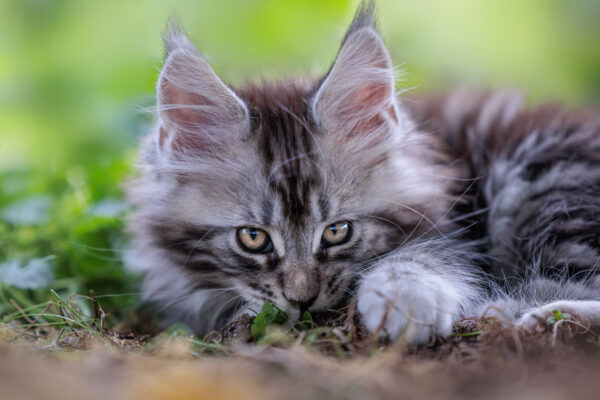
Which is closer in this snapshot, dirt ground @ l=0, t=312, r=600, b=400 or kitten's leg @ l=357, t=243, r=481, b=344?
dirt ground @ l=0, t=312, r=600, b=400

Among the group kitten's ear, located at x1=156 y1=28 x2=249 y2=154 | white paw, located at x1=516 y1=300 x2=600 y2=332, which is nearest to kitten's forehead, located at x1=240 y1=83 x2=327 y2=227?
kitten's ear, located at x1=156 y1=28 x2=249 y2=154

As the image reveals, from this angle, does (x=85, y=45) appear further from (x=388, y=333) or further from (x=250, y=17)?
(x=388, y=333)

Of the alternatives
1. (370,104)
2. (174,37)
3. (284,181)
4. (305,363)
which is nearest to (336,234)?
(284,181)

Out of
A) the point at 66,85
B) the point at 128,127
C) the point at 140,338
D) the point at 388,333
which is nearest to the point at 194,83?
the point at 140,338

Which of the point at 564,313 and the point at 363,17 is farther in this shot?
the point at 363,17

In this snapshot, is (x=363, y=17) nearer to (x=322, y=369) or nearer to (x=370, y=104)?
(x=370, y=104)

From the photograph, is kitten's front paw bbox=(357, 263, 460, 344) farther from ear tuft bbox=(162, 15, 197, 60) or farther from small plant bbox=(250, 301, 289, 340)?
ear tuft bbox=(162, 15, 197, 60)
